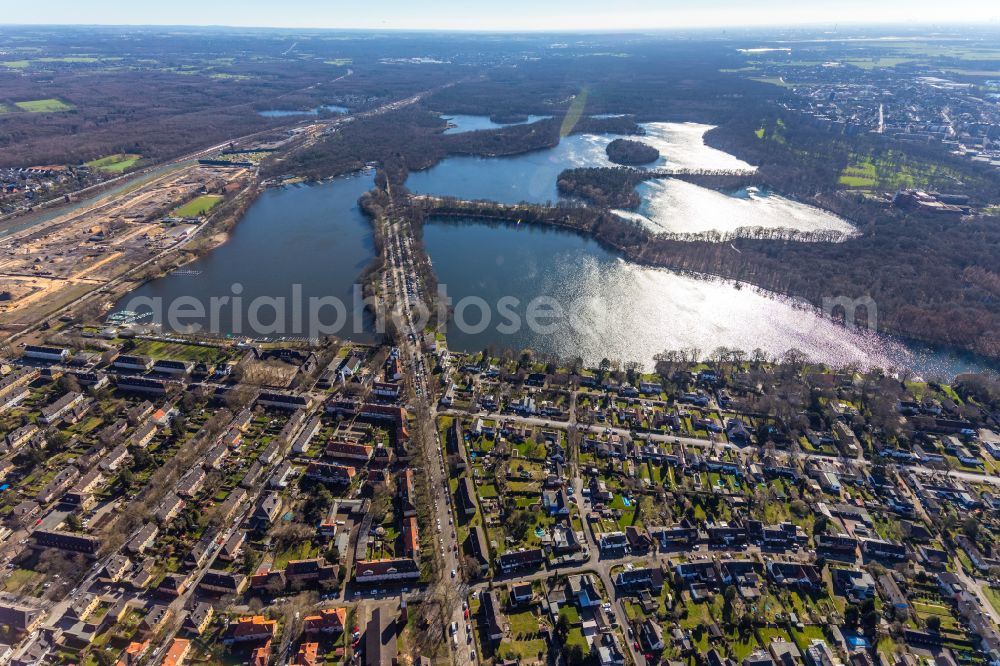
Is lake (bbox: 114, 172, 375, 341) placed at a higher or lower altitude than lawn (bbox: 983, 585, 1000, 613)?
higher

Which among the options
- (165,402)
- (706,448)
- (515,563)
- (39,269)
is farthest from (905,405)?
(39,269)

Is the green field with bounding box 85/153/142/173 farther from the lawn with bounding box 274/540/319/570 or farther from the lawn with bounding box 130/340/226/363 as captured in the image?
the lawn with bounding box 274/540/319/570

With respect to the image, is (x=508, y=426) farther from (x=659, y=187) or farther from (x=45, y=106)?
(x=45, y=106)

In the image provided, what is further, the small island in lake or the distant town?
the small island in lake

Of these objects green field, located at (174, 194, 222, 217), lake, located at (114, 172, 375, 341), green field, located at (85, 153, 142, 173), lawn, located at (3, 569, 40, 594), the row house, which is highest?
green field, located at (85, 153, 142, 173)

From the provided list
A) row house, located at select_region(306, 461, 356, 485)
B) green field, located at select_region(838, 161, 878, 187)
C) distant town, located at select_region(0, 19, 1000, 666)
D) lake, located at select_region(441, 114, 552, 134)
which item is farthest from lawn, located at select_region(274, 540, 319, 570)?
lake, located at select_region(441, 114, 552, 134)

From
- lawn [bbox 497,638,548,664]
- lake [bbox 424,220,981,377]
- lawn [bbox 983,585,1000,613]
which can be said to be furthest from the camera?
lake [bbox 424,220,981,377]

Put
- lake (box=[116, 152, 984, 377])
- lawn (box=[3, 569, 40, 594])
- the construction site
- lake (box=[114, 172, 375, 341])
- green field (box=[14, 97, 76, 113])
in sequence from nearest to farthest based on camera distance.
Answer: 1. lawn (box=[3, 569, 40, 594])
2. lake (box=[116, 152, 984, 377])
3. lake (box=[114, 172, 375, 341])
4. the construction site
5. green field (box=[14, 97, 76, 113])

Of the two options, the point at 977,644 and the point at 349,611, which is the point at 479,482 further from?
the point at 977,644
